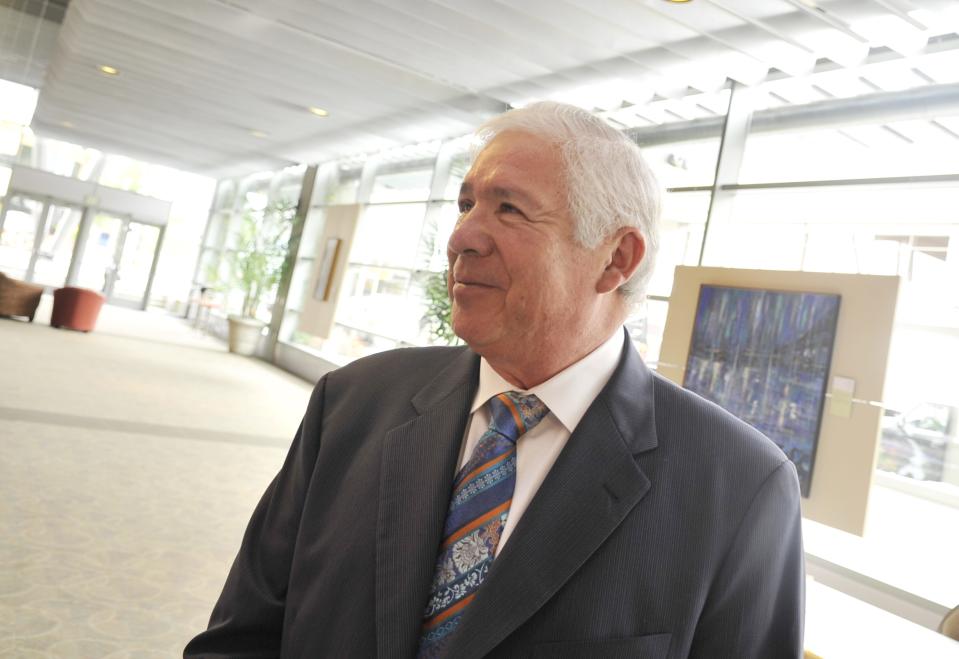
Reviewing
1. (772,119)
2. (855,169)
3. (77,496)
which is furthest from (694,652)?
(772,119)

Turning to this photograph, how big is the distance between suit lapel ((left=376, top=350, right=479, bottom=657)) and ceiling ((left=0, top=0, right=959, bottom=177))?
16.1ft

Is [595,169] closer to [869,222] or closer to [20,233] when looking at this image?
[869,222]

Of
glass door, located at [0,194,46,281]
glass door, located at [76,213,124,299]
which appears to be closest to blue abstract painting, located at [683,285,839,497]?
glass door, located at [0,194,46,281]

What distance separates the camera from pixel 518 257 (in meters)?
1.35

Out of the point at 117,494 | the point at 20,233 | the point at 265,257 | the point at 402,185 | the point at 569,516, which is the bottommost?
the point at 117,494

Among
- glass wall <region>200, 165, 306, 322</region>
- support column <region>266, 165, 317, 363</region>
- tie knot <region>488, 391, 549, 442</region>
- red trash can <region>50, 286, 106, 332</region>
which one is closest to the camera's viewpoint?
tie knot <region>488, 391, 549, 442</region>

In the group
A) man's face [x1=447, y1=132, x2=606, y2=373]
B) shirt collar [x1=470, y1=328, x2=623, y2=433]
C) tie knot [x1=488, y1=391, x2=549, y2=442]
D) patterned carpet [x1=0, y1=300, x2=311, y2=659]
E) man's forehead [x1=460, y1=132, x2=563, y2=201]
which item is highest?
man's forehead [x1=460, y1=132, x2=563, y2=201]

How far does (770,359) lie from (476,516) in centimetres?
470

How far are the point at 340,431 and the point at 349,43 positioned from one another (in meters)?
7.24

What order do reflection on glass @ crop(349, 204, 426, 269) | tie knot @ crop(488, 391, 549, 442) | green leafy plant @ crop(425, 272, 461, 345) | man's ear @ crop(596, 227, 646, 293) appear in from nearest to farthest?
tie knot @ crop(488, 391, 549, 442)
man's ear @ crop(596, 227, 646, 293)
green leafy plant @ crop(425, 272, 461, 345)
reflection on glass @ crop(349, 204, 426, 269)

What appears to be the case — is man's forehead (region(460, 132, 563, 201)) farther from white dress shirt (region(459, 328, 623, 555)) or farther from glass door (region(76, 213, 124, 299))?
glass door (region(76, 213, 124, 299))

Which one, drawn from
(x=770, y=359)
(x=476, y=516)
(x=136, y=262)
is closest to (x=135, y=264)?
(x=136, y=262)

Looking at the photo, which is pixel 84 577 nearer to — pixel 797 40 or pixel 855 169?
pixel 797 40

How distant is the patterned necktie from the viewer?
1.20 metres
